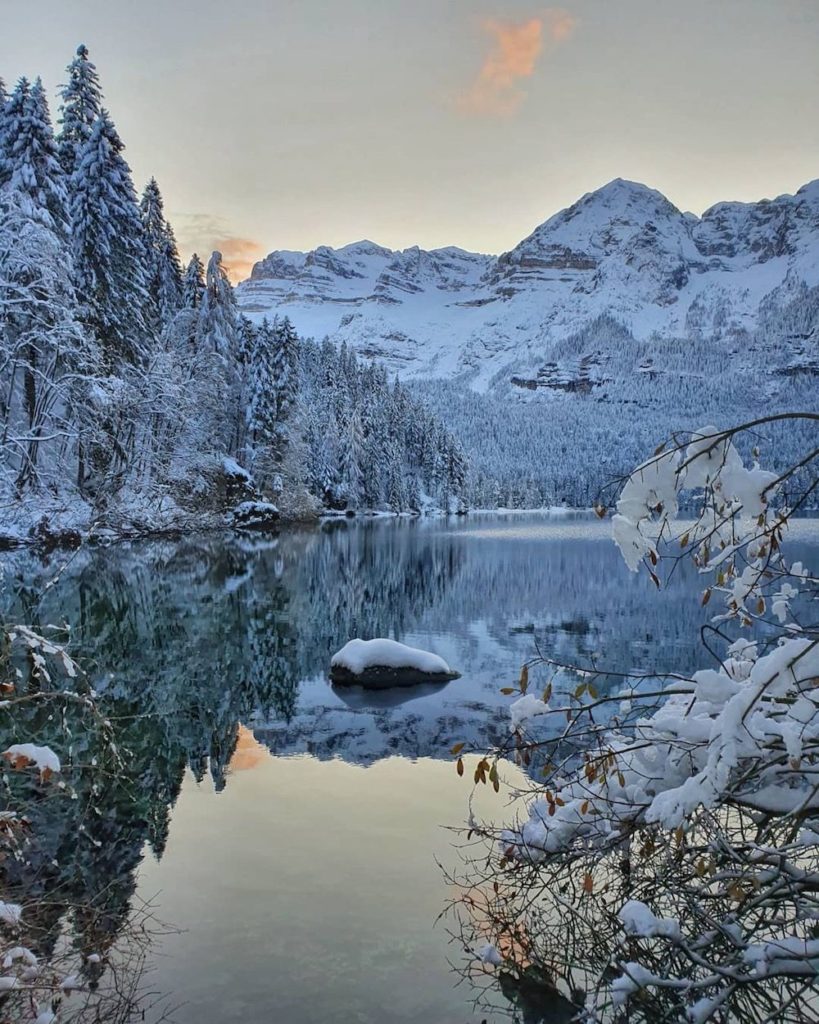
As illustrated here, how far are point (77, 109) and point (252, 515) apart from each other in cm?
2540

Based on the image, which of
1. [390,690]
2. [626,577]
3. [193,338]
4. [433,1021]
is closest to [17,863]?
[433,1021]

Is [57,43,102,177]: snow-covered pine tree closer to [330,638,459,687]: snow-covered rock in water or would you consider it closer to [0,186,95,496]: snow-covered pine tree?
[0,186,95,496]: snow-covered pine tree

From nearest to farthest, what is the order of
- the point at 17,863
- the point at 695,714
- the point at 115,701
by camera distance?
the point at 695,714
the point at 17,863
the point at 115,701

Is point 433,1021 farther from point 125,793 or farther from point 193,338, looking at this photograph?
point 193,338

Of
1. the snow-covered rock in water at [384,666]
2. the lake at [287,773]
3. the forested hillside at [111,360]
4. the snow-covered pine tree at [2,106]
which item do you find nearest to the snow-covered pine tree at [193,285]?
the forested hillside at [111,360]

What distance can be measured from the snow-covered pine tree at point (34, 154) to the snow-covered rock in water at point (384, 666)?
21383 millimetres

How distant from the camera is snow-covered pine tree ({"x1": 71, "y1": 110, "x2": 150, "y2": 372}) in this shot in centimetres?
3272

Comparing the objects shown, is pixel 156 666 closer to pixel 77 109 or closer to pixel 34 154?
pixel 34 154

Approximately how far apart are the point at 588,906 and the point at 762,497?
379 centimetres

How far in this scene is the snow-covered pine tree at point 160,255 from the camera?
4619 cm

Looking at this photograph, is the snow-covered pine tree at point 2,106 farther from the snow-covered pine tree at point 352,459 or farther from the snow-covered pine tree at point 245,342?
the snow-covered pine tree at point 352,459

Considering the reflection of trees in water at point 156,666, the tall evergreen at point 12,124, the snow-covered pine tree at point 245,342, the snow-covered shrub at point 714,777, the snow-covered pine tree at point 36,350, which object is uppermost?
the tall evergreen at point 12,124

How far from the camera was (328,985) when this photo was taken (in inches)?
201

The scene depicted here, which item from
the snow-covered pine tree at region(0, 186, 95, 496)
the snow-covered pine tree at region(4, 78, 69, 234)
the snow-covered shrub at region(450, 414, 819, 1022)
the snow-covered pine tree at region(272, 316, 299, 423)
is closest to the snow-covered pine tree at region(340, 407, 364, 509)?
the snow-covered pine tree at region(272, 316, 299, 423)
